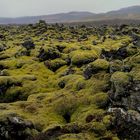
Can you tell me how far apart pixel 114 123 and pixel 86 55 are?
27251 millimetres

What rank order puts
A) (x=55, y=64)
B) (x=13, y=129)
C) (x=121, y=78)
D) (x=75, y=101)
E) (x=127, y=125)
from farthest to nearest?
(x=55, y=64) < (x=75, y=101) < (x=121, y=78) < (x=13, y=129) < (x=127, y=125)

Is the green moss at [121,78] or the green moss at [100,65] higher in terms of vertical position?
the green moss at [121,78]

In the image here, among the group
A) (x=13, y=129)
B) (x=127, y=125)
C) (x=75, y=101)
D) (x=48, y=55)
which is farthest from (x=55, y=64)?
(x=127, y=125)

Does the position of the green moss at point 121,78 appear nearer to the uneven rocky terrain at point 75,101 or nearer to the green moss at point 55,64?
the uneven rocky terrain at point 75,101

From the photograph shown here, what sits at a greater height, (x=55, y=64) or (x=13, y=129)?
(x=13, y=129)

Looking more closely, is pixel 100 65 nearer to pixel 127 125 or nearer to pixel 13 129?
pixel 127 125

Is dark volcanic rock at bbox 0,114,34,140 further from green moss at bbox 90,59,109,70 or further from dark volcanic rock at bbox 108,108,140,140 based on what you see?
green moss at bbox 90,59,109,70

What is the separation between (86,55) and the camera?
55000mm

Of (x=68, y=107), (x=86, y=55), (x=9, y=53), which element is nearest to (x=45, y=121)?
(x=68, y=107)

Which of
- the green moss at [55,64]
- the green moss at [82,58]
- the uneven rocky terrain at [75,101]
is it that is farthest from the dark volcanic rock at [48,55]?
the green moss at [82,58]

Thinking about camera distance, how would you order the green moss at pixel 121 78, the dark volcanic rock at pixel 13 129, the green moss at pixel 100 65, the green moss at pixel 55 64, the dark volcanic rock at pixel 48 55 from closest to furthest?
the dark volcanic rock at pixel 13 129 < the green moss at pixel 121 78 < the green moss at pixel 100 65 < the green moss at pixel 55 64 < the dark volcanic rock at pixel 48 55

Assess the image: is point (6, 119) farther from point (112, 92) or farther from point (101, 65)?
point (101, 65)

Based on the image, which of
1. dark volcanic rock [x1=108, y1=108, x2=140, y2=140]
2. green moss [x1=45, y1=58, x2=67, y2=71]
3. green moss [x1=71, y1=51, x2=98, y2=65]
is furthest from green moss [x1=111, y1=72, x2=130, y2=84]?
green moss [x1=45, y1=58, x2=67, y2=71]

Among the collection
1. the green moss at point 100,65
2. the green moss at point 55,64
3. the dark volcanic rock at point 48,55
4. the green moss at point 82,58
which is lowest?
the green moss at point 55,64
